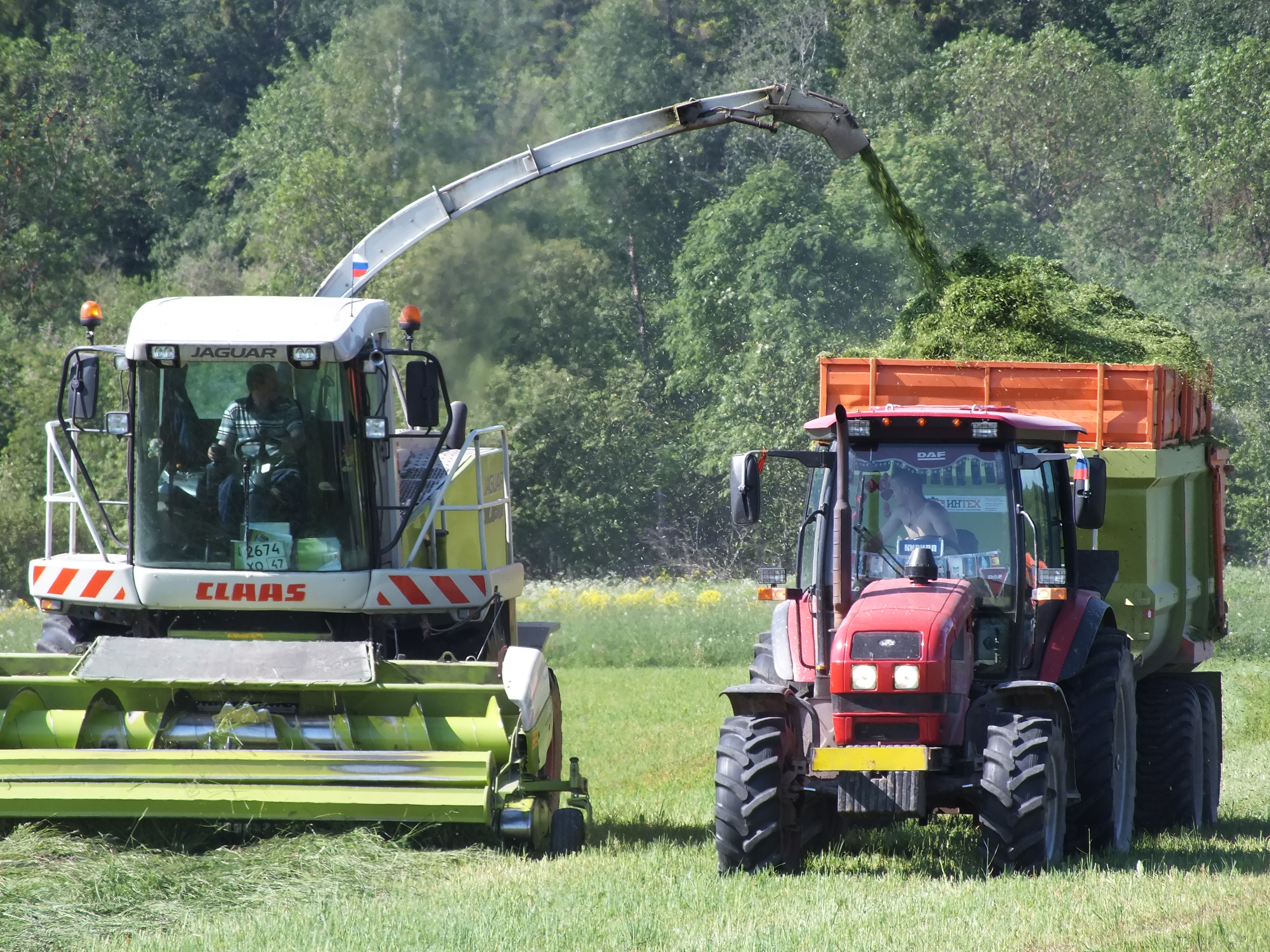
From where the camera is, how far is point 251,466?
9.25m

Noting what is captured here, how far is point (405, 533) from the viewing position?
32.3 ft

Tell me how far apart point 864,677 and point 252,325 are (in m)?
4.02

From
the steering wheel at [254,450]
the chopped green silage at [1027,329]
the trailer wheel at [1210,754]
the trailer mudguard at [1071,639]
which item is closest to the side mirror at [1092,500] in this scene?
the trailer mudguard at [1071,639]

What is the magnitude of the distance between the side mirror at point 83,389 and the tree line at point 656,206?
926 inches

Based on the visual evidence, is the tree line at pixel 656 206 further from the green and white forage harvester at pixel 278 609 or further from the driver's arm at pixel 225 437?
the driver's arm at pixel 225 437

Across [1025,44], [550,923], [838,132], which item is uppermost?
[1025,44]

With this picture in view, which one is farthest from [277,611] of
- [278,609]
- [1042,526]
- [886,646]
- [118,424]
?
[1042,526]

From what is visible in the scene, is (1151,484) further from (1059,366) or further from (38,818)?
(38,818)

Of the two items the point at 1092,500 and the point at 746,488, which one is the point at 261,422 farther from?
the point at 1092,500

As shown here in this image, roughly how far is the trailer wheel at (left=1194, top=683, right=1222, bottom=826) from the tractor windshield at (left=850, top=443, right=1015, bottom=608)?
10.5 feet

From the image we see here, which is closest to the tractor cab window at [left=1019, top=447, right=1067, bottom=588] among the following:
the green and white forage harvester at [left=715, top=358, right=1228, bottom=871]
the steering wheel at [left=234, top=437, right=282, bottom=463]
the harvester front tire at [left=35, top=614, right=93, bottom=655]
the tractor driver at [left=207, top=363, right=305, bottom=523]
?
the green and white forage harvester at [left=715, top=358, right=1228, bottom=871]

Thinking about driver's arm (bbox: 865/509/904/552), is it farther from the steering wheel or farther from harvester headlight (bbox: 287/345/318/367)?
the steering wheel

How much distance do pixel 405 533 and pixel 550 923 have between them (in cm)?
360

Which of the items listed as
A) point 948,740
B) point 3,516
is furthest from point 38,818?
point 3,516
